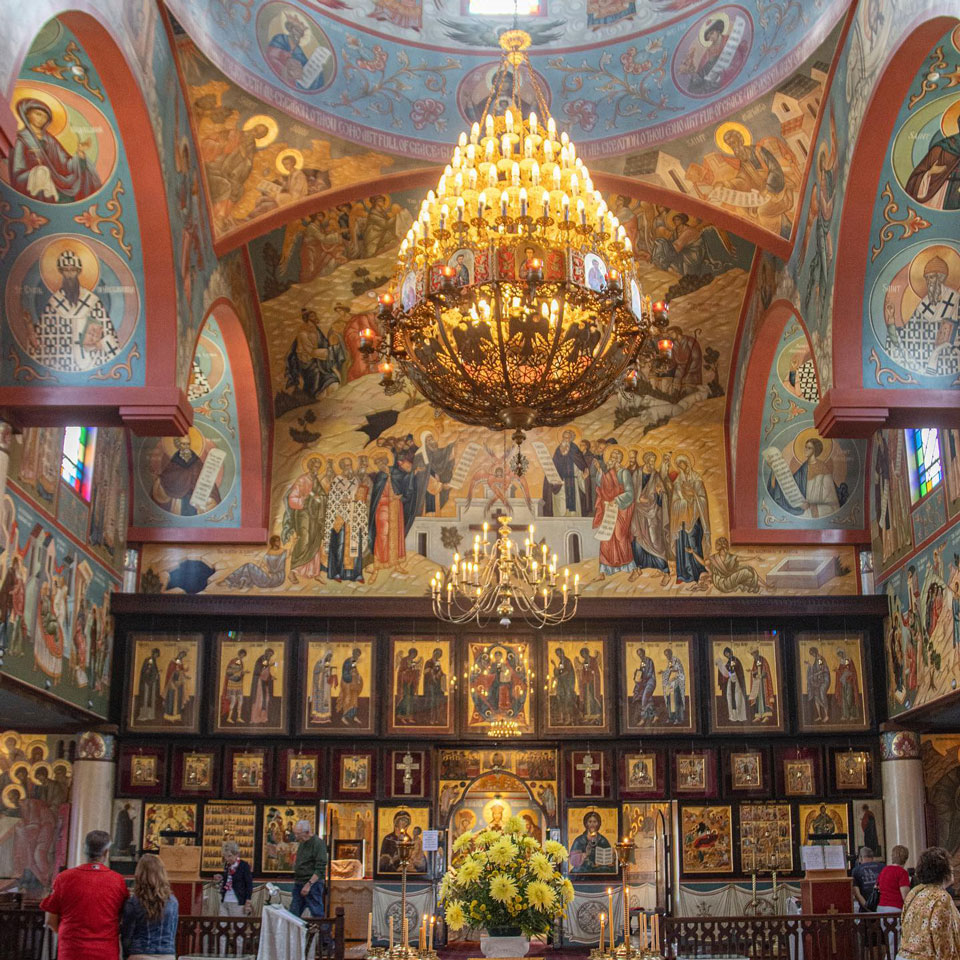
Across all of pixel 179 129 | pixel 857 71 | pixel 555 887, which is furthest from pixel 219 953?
pixel 857 71

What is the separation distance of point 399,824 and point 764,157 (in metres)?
10.4

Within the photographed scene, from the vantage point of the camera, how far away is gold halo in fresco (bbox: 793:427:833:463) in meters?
19.4

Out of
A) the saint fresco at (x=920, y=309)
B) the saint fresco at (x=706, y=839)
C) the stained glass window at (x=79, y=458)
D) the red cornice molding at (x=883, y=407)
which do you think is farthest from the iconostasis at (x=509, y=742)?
the saint fresco at (x=920, y=309)

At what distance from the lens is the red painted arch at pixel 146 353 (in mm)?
12156

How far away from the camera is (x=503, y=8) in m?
14.7

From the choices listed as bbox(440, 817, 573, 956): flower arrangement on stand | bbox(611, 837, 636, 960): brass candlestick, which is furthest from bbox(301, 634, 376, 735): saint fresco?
bbox(440, 817, 573, 956): flower arrangement on stand

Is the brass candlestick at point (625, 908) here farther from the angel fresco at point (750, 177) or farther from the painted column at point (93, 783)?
the painted column at point (93, 783)

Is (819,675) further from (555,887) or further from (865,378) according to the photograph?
(555,887)

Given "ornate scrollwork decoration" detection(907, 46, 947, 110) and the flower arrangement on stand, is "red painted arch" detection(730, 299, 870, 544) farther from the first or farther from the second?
the flower arrangement on stand

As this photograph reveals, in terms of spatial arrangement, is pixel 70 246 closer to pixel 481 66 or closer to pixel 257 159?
pixel 257 159

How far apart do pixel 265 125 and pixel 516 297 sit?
20.0 ft

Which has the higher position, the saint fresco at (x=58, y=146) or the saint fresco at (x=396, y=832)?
the saint fresco at (x=58, y=146)

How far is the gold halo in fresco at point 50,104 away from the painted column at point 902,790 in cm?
1349

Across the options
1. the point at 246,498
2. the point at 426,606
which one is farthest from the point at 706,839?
the point at 246,498
